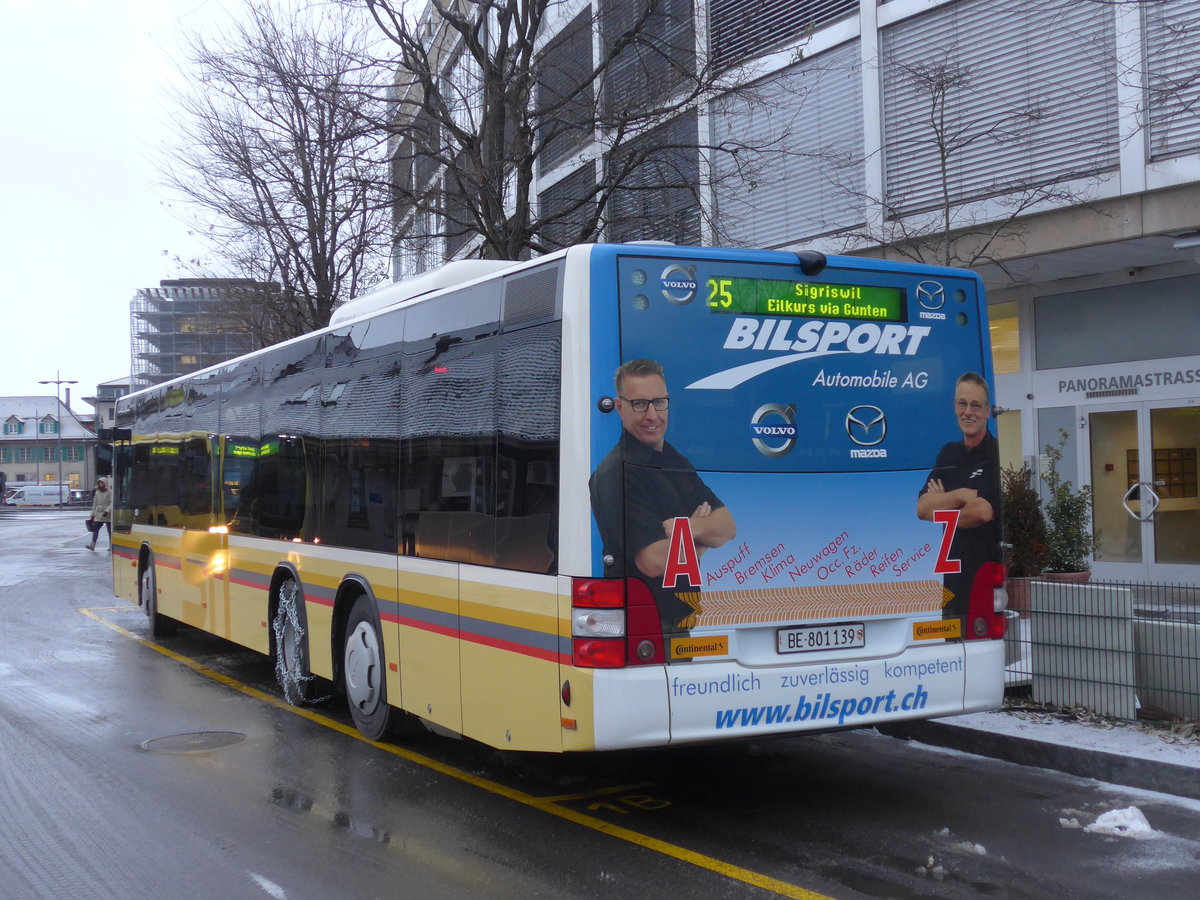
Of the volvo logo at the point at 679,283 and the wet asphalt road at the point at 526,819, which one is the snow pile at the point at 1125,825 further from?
the volvo logo at the point at 679,283

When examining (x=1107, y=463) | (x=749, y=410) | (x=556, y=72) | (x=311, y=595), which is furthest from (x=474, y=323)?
(x=556, y=72)

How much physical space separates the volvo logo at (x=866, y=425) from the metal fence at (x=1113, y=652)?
2.47 metres

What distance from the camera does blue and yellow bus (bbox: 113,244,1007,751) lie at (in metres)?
5.53

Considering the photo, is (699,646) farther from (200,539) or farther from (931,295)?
(200,539)

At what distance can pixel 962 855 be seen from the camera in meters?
5.47

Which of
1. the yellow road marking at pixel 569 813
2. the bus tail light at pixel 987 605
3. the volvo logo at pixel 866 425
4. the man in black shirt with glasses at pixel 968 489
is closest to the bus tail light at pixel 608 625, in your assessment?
the yellow road marking at pixel 569 813

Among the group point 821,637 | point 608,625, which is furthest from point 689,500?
point 821,637

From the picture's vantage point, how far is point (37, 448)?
123 meters

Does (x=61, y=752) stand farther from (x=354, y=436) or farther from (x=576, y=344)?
(x=576, y=344)

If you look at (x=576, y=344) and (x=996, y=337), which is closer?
(x=576, y=344)

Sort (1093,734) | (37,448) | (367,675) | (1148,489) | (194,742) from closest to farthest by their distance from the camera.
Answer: (1093,734), (367,675), (194,742), (1148,489), (37,448)

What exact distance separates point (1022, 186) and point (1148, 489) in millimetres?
4334

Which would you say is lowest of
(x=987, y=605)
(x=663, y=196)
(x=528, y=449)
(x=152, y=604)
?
(x=152, y=604)

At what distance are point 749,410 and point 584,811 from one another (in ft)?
7.99
